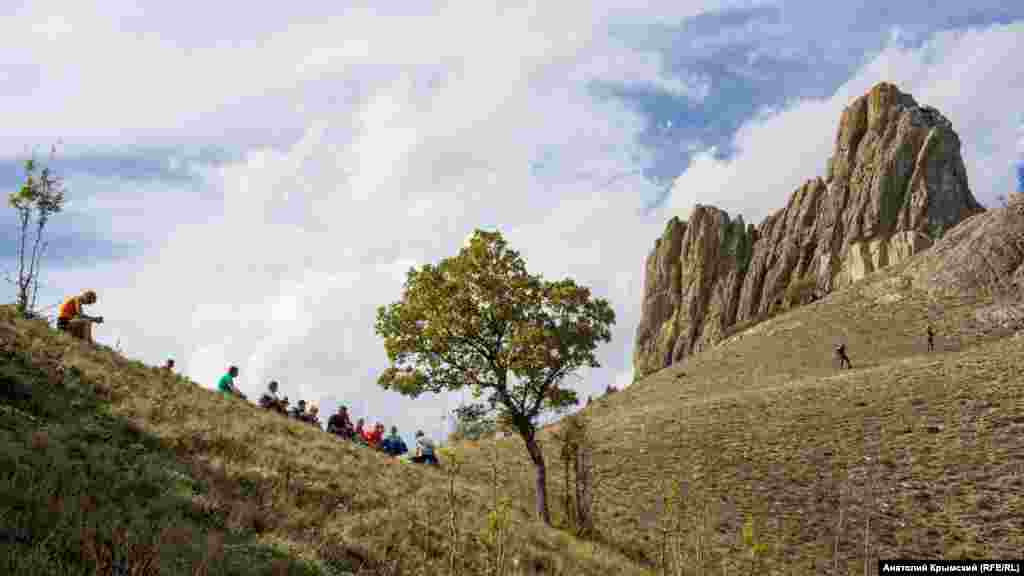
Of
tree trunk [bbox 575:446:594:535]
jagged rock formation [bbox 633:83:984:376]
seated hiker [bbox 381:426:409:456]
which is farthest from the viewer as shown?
jagged rock formation [bbox 633:83:984:376]

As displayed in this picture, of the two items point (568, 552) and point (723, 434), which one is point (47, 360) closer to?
point (568, 552)

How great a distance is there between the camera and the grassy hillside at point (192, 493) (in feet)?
23.9

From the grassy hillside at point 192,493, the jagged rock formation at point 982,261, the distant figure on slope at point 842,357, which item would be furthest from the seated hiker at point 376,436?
the jagged rock formation at point 982,261

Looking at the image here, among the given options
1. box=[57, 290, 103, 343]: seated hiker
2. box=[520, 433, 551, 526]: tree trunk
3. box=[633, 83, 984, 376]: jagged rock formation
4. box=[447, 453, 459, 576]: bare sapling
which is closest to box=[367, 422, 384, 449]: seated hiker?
box=[520, 433, 551, 526]: tree trunk

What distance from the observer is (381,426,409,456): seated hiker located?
29.8 meters

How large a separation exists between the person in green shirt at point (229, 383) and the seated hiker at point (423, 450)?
7687 mm

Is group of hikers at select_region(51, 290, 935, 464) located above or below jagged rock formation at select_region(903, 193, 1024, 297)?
below

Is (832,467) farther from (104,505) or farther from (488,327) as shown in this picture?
(104,505)

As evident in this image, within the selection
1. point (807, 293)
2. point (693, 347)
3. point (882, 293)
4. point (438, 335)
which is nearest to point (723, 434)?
point (438, 335)

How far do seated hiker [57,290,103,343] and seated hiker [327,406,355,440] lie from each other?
10.0 m

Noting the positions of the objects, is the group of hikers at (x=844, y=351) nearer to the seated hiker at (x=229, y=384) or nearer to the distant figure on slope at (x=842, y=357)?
the distant figure on slope at (x=842, y=357)

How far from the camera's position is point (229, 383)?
2619 cm

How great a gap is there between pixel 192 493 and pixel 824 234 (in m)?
140

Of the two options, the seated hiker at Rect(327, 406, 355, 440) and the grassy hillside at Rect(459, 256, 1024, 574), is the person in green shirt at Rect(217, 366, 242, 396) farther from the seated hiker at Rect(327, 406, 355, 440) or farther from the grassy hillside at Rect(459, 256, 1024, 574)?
the grassy hillside at Rect(459, 256, 1024, 574)
